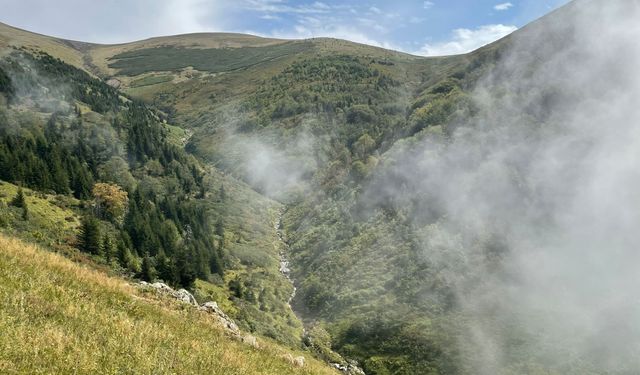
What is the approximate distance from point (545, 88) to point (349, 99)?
9316cm

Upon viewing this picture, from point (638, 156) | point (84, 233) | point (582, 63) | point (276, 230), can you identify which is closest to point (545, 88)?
point (582, 63)

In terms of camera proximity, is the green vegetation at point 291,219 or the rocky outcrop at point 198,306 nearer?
the rocky outcrop at point 198,306

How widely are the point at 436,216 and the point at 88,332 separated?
244 feet

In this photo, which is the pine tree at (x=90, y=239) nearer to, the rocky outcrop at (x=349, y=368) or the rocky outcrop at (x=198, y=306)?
the rocky outcrop at (x=198, y=306)

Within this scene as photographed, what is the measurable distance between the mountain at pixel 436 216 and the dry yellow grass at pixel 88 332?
1762 centimetres

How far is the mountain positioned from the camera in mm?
56500

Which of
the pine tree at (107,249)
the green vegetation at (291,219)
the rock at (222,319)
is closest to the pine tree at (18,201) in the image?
the green vegetation at (291,219)

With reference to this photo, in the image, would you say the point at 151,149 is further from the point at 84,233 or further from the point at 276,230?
the point at 84,233

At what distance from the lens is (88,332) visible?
425 inches

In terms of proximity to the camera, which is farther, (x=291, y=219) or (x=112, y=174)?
(x=291, y=219)

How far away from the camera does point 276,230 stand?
4405 inches

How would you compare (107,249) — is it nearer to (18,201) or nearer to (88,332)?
(18,201)

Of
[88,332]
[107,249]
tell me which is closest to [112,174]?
[107,249]

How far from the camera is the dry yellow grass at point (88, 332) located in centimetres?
898
